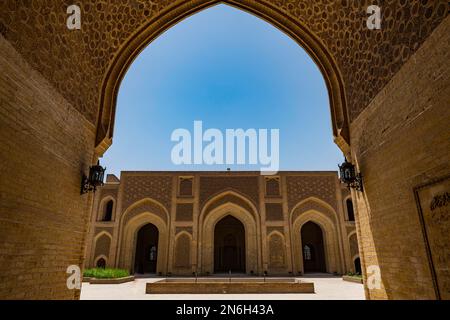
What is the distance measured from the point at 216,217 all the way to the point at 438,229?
14.4 metres

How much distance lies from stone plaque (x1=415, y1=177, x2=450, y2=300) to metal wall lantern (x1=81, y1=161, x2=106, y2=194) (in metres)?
4.80

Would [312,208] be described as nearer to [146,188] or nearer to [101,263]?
[146,188]

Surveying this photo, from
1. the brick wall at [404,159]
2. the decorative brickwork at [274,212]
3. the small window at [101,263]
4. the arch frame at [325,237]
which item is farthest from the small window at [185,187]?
the brick wall at [404,159]

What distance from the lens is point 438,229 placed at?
3219 mm

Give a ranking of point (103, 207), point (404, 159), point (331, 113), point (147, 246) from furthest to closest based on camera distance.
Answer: point (147, 246)
point (103, 207)
point (331, 113)
point (404, 159)

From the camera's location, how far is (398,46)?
400cm

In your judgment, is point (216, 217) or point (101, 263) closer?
point (101, 263)

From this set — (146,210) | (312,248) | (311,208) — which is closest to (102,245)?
(146,210)

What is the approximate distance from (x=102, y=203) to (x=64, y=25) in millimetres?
14366

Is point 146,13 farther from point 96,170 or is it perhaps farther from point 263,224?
point 263,224

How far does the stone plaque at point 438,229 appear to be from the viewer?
3.11 m

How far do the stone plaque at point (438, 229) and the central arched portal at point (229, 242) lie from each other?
1723cm
